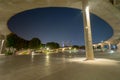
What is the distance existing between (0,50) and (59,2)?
49030 millimetres

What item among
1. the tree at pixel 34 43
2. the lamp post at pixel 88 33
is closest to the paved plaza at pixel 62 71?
the lamp post at pixel 88 33

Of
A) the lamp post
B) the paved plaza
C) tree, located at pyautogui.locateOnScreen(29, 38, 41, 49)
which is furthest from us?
tree, located at pyautogui.locateOnScreen(29, 38, 41, 49)

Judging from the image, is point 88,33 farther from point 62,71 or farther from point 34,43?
point 34,43

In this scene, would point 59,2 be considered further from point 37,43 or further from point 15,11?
point 37,43

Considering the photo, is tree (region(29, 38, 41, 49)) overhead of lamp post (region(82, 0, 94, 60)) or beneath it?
overhead

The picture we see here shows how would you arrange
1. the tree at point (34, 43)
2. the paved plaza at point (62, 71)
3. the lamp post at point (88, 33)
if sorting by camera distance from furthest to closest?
the tree at point (34, 43) < the lamp post at point (88, 33) < the paved plaza at point (62, 71)

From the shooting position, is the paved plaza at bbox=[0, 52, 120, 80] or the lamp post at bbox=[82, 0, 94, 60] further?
the lamp post at bbox=[82, 0, 94, 60]

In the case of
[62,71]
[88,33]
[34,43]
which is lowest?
[62,71]

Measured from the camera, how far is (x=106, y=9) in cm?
3425

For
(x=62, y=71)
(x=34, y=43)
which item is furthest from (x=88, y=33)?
(x=34, y=43)

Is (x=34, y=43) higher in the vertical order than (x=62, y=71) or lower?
higher

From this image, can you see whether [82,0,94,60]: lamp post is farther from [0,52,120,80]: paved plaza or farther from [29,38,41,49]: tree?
[29,38,41,49]: tree

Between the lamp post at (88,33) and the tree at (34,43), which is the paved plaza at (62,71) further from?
the tree at (34,43)

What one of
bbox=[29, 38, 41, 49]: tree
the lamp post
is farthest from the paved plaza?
bbox=[29, 38, 41, 49]: tree
